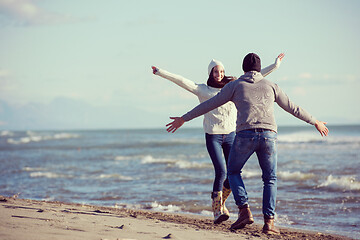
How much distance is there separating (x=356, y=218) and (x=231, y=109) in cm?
312

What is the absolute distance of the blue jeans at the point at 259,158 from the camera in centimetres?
488

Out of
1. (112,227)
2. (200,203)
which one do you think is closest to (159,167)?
(200,203)

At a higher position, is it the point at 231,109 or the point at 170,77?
the point at 170,77

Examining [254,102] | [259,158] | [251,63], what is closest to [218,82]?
[251,63]

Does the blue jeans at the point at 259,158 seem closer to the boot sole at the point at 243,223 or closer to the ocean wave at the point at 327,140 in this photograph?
the boot sole at the point at 243,223

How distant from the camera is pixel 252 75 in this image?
16.4ft

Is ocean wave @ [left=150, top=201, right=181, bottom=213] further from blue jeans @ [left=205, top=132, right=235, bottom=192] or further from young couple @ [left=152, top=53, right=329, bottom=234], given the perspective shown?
young couple @ [left=152, top=53, right=329, bottom=234]

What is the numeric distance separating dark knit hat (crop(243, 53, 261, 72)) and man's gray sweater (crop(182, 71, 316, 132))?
64mm

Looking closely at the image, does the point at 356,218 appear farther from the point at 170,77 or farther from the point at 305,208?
the point at 170,77

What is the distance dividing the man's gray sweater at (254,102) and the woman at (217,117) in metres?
0.70

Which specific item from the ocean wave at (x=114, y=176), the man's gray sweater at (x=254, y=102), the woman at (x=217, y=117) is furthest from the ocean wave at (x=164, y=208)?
the ocean wave at (x=114, y=176)

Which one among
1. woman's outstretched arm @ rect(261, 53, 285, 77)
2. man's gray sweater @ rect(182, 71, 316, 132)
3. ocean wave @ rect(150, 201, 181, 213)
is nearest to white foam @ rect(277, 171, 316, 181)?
ocean wave @ rect(150, 201, 181, 213)

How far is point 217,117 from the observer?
572 centimetres

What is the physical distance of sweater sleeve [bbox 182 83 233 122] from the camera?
16.4 ft
